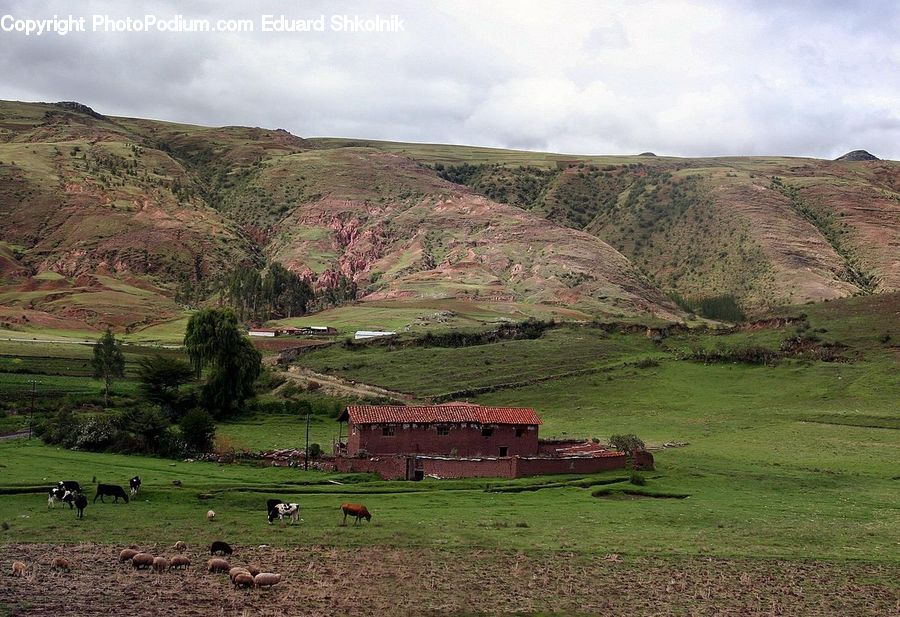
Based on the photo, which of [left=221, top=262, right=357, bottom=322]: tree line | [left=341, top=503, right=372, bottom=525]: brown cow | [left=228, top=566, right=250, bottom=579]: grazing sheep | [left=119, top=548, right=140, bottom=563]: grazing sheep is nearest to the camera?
[left=228, top=566, right=250, bottom=579]: grazing sheep

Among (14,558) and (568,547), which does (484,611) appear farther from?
(14,558)

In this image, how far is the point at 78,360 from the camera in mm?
111875

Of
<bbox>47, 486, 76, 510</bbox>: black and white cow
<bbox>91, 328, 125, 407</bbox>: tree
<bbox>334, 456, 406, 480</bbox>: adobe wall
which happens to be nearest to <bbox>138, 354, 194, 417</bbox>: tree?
<bbox>91, 328, 125, 407</bbox>: tree

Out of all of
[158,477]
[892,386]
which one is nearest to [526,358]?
[892,386]

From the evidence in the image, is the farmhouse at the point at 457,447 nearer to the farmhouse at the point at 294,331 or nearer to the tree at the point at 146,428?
the tree at the point at 146,428

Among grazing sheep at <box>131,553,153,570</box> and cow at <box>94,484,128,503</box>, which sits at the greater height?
grazing sheep at <box>131,553,153,570</box>

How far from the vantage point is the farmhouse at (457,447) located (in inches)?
2296

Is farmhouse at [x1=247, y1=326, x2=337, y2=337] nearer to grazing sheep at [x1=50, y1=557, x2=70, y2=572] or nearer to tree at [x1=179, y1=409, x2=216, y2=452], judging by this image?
tree at [x1=179, y1=409, x2=216, y2=452]

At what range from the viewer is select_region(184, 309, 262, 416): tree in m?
86.5

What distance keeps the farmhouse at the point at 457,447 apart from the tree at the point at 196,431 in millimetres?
8553

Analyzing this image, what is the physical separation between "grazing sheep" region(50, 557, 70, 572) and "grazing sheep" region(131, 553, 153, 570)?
2.04 meters

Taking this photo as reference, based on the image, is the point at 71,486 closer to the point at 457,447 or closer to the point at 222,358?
the point at 457,447

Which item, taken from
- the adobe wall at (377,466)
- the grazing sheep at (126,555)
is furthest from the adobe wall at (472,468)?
the grazing sheep at (126,555)

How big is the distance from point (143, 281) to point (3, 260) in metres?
26.9
